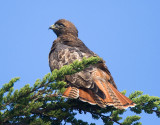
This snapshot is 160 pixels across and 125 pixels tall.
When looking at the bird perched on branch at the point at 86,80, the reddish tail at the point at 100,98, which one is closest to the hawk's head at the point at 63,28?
the bird perched on branch at the point at 86,80

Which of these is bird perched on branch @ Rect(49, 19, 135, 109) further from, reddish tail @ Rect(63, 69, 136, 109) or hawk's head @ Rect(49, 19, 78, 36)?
hawk's head @ Rect(49, 19, 78, 36)

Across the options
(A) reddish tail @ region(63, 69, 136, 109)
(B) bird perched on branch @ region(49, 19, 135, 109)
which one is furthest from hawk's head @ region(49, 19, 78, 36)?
(A) reddish tail @ region(63, 69, 136, 109)

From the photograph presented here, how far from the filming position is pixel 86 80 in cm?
555

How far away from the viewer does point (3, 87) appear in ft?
12.5

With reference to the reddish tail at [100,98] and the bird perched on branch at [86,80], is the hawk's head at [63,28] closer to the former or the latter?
the bird perched on branch at [86,80]

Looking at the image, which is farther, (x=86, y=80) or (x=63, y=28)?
(x=63, y=28)

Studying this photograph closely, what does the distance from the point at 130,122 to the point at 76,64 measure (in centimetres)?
203

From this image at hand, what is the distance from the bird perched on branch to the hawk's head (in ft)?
2.97

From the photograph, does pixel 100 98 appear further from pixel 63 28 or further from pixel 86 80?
pixel 63 28

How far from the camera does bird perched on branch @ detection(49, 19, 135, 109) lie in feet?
17.2

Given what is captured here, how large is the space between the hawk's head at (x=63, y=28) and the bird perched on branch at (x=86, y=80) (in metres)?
0.90

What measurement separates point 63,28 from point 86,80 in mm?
3609

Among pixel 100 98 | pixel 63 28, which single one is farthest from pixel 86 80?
pixel 63 28

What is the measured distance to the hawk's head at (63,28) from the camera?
8.77 m
